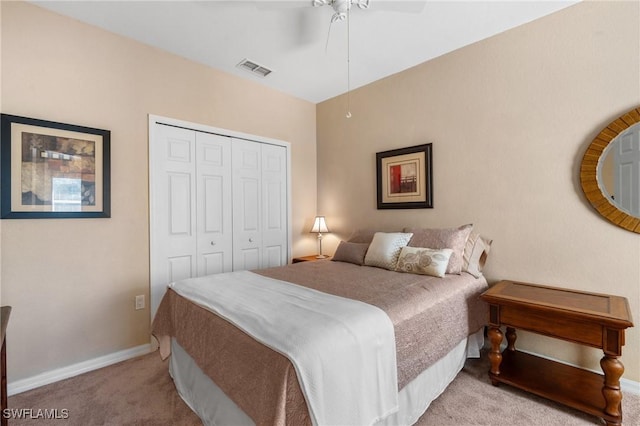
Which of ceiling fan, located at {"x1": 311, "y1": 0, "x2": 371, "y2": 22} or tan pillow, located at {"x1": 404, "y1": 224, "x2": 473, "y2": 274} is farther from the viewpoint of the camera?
tan pillow, located at {"x1": 404, "y1": 224, "x2": 473, "y2": 274}

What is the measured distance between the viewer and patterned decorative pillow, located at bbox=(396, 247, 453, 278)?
224 centimetres

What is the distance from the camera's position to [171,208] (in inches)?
111

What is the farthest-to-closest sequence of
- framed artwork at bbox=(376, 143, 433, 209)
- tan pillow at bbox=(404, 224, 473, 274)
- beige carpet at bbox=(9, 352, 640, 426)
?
framed artwork at bbox=(376, 143, 433, 209) < tan pillow at bbox=(404, 224, 473, 274) < beige carpet at bbox=(9, 352, 640, 426)

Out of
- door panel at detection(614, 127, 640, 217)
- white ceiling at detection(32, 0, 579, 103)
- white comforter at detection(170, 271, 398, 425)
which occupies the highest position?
white ceiling at detection(32, 0, 579, 103)

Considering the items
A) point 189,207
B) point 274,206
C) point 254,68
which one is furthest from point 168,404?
point 254,68

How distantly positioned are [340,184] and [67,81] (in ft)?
9.09

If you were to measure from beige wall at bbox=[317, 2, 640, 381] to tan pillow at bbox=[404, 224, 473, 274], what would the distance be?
326 mm

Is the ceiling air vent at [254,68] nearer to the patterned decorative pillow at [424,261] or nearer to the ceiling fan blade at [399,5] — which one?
the ceiling fan blade at [399,5]

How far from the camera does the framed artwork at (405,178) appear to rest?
9.77 ft

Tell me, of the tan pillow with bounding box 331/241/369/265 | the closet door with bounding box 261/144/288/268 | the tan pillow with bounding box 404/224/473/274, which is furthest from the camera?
the closet door with bounding box 261/144/288/268

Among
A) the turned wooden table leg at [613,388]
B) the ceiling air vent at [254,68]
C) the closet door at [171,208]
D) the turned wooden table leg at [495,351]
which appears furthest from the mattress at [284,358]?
the ceiling air vent at [254,68]

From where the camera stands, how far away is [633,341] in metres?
2.00

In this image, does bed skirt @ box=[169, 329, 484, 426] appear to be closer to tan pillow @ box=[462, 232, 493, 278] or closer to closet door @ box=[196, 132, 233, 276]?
tan pillow @ box=[462, 232, 493, 278]

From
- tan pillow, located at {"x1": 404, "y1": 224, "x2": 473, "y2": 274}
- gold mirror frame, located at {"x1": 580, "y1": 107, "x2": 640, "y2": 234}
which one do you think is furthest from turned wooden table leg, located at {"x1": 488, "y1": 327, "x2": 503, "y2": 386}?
gold mirror frame, located at {"x1": 580, "y1": 107, "x2": 640, "y2": 234}
